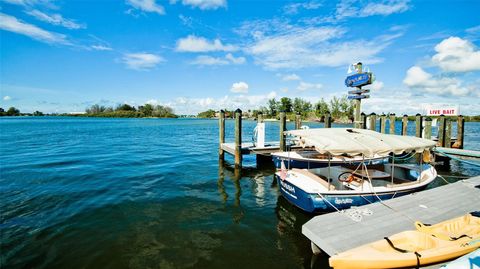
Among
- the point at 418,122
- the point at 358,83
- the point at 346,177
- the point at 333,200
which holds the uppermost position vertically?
the point at 358,83

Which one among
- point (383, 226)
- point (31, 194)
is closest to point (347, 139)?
point (383, 226)

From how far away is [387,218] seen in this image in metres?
6.84

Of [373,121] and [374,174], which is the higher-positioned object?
[373,121]

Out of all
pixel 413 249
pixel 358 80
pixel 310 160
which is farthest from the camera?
pixel 358 80

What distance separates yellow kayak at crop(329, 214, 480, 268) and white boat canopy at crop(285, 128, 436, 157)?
3081 millimetres

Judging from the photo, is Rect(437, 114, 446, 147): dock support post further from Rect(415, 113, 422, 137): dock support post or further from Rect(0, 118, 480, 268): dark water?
Rect(0, 118, 480, 268): dark water

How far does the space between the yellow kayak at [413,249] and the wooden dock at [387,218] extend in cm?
42

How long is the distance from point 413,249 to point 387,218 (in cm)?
167

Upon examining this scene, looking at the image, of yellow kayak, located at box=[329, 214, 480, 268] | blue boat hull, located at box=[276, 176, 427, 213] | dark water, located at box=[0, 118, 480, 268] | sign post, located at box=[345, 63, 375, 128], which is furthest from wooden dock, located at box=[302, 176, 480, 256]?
sign post, located at box=[345, 63, 375, 128]

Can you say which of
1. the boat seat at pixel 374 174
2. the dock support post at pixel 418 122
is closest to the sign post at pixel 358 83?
the boat seat at pixel 374 174

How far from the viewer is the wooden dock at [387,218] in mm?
5796

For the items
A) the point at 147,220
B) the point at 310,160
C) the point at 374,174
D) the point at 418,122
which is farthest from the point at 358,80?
the point at 147,220

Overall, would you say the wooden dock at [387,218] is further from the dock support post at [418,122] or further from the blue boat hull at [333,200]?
the dock support post at [418,122]

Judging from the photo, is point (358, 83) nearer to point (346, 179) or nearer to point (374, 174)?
point (374, 174)
